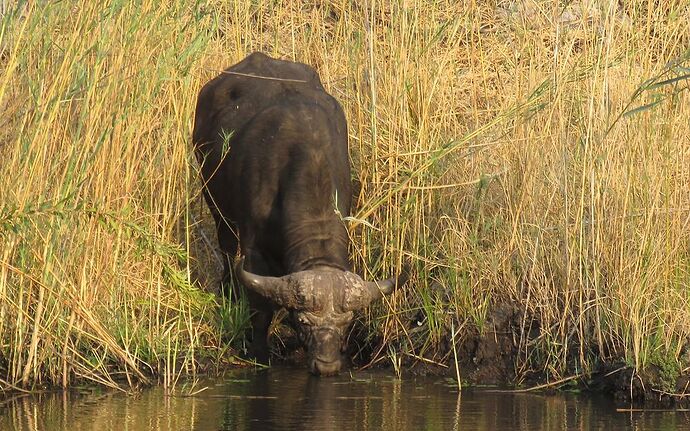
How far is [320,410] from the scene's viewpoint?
264 inches

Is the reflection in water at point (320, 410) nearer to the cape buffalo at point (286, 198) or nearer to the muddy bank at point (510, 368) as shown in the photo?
the muddy bank at point (510, 368)

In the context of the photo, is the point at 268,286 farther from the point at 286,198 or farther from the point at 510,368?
the point at 510,368

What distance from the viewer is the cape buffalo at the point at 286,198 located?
25.7 ft

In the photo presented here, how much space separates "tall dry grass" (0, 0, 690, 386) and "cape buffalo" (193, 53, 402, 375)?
262 mm

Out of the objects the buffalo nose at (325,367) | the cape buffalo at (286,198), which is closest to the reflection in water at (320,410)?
the buffalo nose at (325,367)

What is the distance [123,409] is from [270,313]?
202 cm

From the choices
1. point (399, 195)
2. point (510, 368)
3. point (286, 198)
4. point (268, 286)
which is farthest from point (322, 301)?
point (510, 368)

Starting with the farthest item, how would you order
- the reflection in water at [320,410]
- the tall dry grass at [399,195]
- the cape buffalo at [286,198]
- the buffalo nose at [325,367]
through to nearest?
the cape buffalo at [286,198]
the buffalo nose at [325,367]
the tall dry grass at [399,195]
the reflection in water at [320,410]

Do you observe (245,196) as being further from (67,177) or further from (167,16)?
(67,177)

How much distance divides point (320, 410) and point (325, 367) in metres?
0.99

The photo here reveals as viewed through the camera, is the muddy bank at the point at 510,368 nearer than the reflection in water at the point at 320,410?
No

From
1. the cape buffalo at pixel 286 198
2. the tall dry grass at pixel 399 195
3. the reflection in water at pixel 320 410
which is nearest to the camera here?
the reflection in water at pixel 320 410

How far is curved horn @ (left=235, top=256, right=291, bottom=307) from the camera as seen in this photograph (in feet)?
26.0

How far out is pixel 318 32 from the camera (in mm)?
9742
